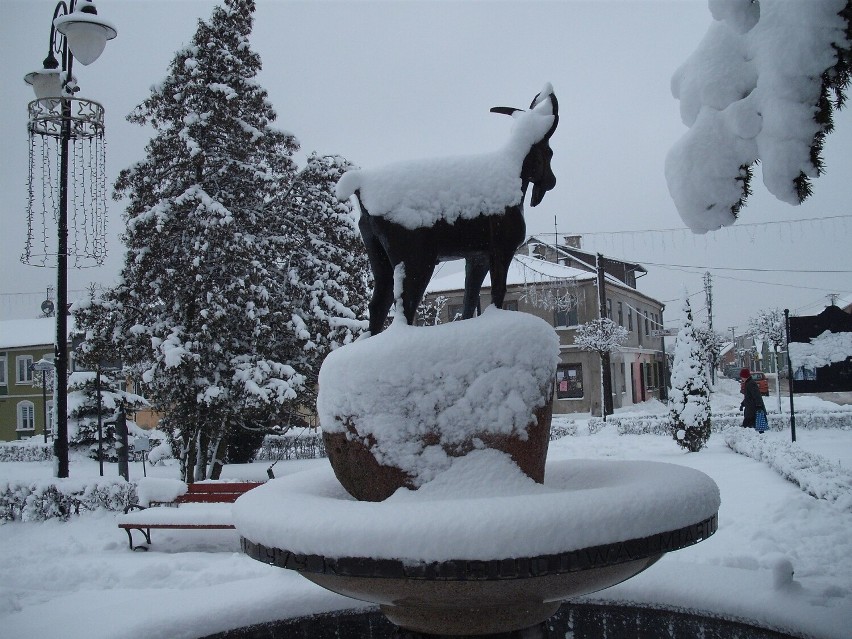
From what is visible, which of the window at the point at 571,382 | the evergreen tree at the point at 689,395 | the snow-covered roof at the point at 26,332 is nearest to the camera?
the evergreen tree at the point at 689,395

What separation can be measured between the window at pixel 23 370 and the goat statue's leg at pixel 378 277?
41384 mm

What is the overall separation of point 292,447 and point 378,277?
21.0 meters

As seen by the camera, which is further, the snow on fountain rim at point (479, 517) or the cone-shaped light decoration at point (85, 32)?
the cone-shaped light decoration at point (85, 32)

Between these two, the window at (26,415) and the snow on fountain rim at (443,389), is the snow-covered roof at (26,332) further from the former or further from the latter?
the snow on fountain rim at (443,389)

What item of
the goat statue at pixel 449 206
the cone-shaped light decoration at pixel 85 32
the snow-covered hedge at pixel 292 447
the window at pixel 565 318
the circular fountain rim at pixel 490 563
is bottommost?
the snow-covered hedge at pixel 292 447

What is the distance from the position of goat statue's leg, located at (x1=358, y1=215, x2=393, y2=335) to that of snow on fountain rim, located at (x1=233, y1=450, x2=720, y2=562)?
1.10m

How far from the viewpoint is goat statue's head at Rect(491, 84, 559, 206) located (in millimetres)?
3543

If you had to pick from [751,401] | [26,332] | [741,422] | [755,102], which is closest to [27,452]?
[26,332]

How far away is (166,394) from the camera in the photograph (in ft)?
44.0

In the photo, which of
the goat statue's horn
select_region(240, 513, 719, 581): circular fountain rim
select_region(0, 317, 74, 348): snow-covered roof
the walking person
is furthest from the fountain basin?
select_region(0, 317, 74, 348): snow-covered roof

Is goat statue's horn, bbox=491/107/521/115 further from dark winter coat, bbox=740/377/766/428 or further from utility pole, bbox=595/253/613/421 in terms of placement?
utility pole, bbox=595/253/613/421

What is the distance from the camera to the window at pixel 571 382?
110 ft

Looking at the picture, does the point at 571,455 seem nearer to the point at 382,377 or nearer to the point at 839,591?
the point at 839,591

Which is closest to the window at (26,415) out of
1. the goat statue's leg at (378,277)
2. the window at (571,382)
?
the window at (571,382)
